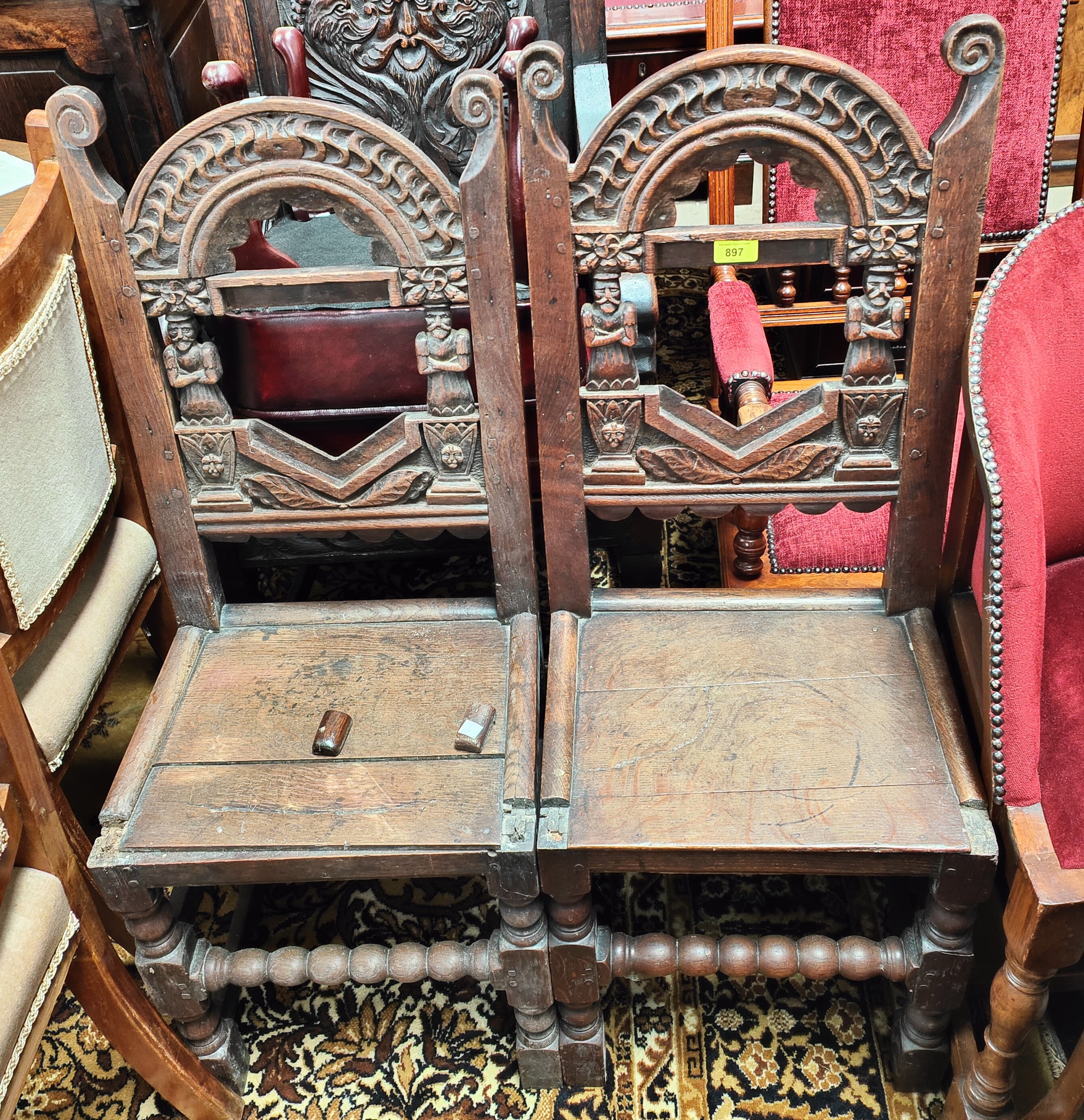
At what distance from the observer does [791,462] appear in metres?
1.43

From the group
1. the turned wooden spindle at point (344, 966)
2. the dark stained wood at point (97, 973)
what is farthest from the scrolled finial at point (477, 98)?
the turned wooden spindle at point (344, 966)

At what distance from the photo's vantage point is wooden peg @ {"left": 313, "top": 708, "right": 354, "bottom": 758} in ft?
4.55

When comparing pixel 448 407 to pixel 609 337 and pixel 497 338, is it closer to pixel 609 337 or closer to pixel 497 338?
pixel 497 338

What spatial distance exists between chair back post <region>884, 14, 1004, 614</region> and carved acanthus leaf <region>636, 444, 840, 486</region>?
105mm

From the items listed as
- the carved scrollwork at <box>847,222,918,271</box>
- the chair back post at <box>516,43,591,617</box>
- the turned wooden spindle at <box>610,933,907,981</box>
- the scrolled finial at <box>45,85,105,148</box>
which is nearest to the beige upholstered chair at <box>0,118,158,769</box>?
the scrolled finial at <box>45,85,105,148</box>

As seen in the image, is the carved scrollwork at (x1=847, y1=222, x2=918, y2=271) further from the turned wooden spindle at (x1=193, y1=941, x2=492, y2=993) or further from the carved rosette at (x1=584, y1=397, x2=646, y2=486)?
the turned wooden spindle at (x1=193, y1=941, x2=492, y2=993)

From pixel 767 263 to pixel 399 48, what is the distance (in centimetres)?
174

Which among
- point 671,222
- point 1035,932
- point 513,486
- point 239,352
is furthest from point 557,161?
point 1035,932

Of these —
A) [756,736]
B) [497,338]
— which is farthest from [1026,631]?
[497,338]

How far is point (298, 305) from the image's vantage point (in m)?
1.33

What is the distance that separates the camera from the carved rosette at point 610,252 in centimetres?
128

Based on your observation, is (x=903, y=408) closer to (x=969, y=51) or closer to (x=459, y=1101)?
(x=969, y=51)

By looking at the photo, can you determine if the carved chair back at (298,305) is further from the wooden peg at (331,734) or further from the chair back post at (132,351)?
the wooden peg at (331,734)

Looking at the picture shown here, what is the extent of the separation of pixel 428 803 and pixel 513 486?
0.42 metres
